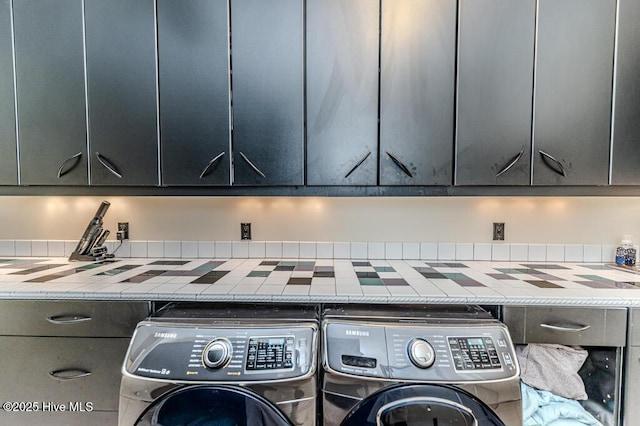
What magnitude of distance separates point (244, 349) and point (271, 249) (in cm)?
88

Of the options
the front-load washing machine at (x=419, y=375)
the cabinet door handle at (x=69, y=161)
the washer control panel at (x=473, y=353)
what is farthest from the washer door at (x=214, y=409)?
the cabinet door handle at (x=69, y=161)

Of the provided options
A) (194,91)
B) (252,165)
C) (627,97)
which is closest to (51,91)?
(194,91)

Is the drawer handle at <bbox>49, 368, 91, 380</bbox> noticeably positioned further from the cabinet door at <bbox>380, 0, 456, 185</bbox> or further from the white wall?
the cabinet door at <bbox>380, 0, 456, 185</bbox>

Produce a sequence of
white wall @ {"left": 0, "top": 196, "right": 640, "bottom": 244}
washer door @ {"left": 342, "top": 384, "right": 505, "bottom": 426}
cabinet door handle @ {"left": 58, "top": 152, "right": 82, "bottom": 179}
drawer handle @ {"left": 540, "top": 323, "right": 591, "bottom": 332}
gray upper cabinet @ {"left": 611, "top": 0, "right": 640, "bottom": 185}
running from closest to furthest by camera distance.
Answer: washer door @ {"left": 342, "top": 384, "right": 505, "bottom": 426} < drawer handle @ {"left": 540, "top": 323, "right": 591, "bottom": 332} < gray upper cabinet @ {"left": 611, "top": 0, "right": 640, "bottom": 185} < cabinet door handle @ {"left": 58, "top": 152, "right": 82, "bottom": 179} < white wall @ {"left": 0, "top": 196, "right": 640, "bottom": 244}

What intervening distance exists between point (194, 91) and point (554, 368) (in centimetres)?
195

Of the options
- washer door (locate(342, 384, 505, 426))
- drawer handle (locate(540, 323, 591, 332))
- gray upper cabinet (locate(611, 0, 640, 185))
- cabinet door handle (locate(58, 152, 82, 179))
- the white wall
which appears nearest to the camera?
washer door (locate(342, 384, 505, 426))

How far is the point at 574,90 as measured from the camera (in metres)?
1.38

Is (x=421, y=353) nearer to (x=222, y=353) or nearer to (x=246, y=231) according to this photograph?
(x=222, y=353)

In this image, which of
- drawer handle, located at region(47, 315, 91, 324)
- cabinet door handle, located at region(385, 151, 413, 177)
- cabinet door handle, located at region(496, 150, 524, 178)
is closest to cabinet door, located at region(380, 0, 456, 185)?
cabinet door handle, located at region(385, 151, 413, 177)

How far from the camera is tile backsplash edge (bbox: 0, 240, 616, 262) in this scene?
1753 mm

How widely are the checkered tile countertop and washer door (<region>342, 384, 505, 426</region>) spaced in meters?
0.31

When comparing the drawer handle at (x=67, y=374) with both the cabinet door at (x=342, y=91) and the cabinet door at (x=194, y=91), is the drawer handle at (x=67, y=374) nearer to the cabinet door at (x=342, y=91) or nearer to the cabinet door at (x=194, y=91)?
the cabinet door at (x=194, y=91)

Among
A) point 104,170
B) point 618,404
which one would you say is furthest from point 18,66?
point 618,404

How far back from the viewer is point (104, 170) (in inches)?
57.9
